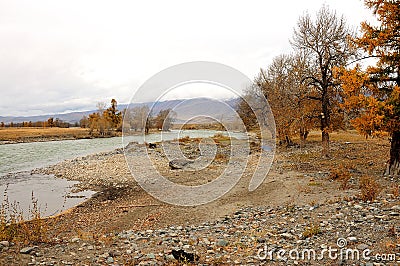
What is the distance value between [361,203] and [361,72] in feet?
22.7

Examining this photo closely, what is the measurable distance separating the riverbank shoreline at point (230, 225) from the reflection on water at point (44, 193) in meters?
1.38

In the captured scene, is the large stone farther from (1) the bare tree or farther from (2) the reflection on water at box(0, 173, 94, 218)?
(1) the bare tree

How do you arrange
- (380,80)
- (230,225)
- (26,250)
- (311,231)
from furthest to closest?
(380,80) < (230,225) < (311,231) < (26,250)

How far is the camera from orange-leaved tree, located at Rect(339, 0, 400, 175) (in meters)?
13.1

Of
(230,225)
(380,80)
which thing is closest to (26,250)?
(230,225)

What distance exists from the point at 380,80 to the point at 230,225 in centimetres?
998

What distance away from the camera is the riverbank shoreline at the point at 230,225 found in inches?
301

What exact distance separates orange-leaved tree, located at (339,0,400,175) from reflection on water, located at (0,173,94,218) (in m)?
15.3

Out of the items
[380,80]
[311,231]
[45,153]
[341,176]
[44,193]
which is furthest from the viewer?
[45,153]

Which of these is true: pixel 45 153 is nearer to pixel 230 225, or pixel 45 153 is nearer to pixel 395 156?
pixel 230 225

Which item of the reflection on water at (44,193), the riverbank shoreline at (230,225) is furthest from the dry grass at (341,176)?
the reflection on water at (44,193)

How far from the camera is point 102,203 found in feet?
51.9

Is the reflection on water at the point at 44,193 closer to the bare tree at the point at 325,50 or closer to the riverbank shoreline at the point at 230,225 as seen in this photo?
the riverbank shoreline at the point at 230,225

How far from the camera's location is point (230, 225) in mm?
10383
